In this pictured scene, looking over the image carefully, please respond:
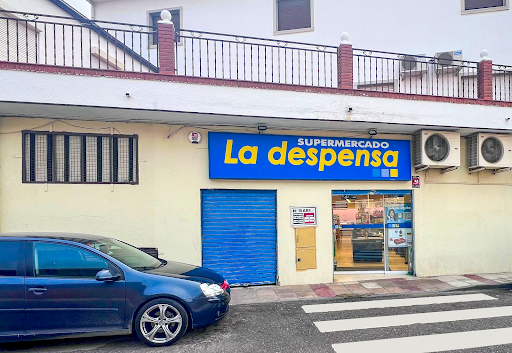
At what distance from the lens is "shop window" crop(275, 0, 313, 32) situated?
34.6 ft

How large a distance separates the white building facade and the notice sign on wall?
3 centimetres

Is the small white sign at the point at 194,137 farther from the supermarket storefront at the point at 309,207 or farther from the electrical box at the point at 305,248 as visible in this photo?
the electrical box at the point at 305,248

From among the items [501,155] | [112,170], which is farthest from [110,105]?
[501,155]

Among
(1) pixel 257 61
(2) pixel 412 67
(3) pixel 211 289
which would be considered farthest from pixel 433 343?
(2) pixel 412 67

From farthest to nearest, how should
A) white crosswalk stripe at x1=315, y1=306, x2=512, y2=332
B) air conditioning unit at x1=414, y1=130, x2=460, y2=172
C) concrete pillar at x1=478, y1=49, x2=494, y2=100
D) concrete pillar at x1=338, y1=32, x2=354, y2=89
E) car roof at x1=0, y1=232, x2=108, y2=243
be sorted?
1. concrete pillar at x1=478, y1=49, x2=494, y2=100
2. air conditioning unit at x1=414, y1=130, x2=460, y2=172
3. concrete pillar at x1=338, y1=32, x2=354, y2=89
4. white crosswalk stripe at x1=315, y1=306, x2=512, y2=332
5. car roof at x1=0, y1=232, x2=108, y2=243

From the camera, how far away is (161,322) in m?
4.45

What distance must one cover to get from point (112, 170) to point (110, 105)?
1.56 metres

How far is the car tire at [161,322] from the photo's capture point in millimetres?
4402

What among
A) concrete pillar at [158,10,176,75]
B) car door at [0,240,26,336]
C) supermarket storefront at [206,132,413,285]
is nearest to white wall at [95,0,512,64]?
supermarket storefront at [206,132,413,285]

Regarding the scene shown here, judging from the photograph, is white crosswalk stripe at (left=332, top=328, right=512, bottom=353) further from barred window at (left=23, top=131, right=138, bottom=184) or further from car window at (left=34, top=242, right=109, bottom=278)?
barred window at (left=23, top=131, right=138, bottom=184)

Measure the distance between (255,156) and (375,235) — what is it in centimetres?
373

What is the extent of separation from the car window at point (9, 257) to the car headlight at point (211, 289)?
7.48 ft

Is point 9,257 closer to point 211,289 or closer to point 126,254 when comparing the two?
point 126,254

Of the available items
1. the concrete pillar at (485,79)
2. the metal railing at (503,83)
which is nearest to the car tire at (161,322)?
the concrete pillar at (485,79)
